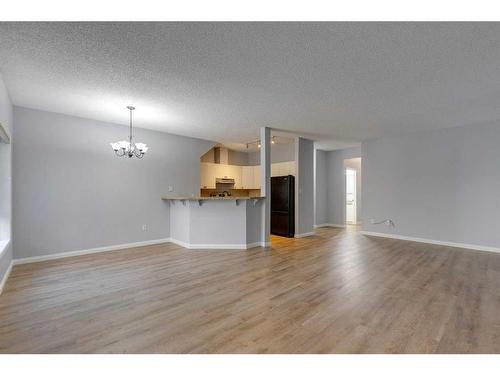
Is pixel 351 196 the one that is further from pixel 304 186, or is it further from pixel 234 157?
pixel 234 157

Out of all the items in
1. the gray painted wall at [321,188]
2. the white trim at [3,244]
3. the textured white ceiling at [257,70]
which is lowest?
the white trim at [3,244]

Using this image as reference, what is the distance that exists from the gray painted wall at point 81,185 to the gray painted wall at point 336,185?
5.26 m

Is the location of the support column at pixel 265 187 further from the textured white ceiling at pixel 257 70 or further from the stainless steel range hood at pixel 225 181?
the stainless steel range hood at pixel 225 181

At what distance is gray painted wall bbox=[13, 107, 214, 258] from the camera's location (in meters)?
4.04

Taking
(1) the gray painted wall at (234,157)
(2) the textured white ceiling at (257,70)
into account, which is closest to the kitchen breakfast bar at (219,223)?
(2) the textured white ceiling at (257,70)

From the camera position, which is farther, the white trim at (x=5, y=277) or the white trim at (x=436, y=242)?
the white trim at (x=436, y=242)

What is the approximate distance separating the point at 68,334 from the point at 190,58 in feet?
9.14

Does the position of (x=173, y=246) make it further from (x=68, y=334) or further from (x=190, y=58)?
(x=190, y=58)

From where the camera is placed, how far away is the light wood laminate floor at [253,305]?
185cm

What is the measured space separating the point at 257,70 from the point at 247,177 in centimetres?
553

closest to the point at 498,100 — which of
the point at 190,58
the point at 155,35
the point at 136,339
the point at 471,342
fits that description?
the point at 471,342

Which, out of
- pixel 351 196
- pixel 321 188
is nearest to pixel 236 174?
pixel 321 188

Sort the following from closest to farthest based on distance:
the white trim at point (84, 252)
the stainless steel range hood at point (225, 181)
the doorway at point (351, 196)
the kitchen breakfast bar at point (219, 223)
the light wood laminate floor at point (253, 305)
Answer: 1. the light wood laminate floor at point (253, 305)
2. the white trim at point (84, 252)
3. the kitchen breakfast bar at point (219, 223)
4. the stainless steel range hood at point (225, 181)
5. the doorway at point (351, 196)

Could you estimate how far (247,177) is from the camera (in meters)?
8.25
